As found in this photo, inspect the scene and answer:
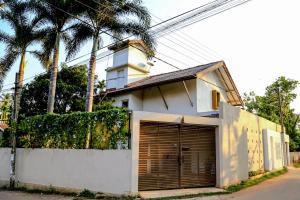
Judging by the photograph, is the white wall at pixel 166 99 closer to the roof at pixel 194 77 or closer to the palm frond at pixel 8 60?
the roof at pixel 194 77

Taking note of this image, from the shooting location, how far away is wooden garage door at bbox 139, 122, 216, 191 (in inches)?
458

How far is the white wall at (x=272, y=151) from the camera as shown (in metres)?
21.2

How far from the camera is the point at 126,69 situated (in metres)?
23.1

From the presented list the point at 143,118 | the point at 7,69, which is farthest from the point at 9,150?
the point at 143,118

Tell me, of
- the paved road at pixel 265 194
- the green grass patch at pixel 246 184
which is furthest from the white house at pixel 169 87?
the paved road at pixel 265 194

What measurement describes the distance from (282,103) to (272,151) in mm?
21822

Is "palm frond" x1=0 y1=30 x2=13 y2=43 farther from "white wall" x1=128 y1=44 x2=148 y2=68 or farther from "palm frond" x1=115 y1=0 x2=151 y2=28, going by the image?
"white wall" x1=128 y1=44 x2=148 y2=68

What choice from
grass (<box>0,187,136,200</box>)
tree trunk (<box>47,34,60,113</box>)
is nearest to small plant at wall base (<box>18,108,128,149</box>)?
tree trunk (<box>47,34,60,113</box>)

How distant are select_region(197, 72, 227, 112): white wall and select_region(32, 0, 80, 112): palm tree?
333 inches

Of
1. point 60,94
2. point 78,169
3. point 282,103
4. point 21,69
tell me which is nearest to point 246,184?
point 78,169

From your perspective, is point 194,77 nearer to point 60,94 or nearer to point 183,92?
point 183,92

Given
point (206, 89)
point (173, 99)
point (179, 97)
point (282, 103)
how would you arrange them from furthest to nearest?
point (282, 103) < point (206, 89) < point (173, 99) < point (179, 97)

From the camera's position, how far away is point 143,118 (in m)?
11.4

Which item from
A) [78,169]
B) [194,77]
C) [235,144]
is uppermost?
[194,77]
